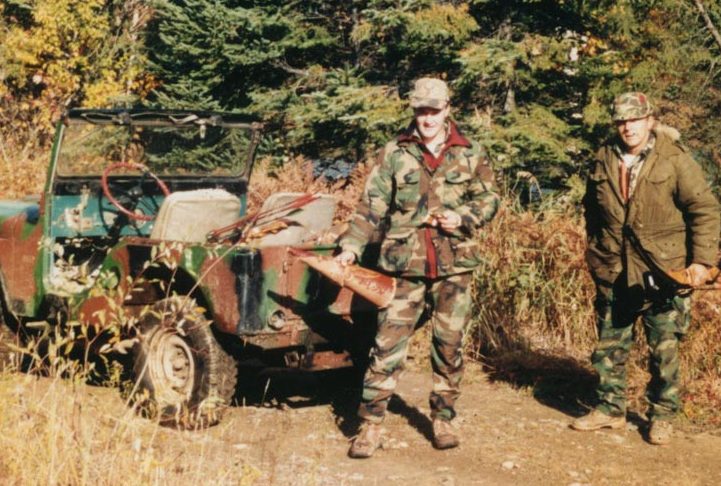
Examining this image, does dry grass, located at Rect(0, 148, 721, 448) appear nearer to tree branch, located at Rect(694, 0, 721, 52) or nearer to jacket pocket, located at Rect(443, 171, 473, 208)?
jacket pocket, located at Rect(443, 171, 473, 208)

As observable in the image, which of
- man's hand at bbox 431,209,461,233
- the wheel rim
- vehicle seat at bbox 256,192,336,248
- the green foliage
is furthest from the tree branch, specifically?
the wheel rim

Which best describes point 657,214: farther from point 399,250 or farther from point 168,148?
point 168,148

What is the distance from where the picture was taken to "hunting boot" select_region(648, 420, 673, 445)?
5531 mm

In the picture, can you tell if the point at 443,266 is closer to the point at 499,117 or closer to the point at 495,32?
the point at 499,117

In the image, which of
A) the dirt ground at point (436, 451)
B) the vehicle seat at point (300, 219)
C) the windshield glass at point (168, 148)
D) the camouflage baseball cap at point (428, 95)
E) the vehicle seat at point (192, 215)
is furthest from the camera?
the windshield glass at point (168, 148)

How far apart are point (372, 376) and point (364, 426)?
28cm

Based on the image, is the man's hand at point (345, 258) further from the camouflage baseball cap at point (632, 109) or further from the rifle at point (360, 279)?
the camouflage baseball cap at point (632, 109)

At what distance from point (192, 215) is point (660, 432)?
121 inches

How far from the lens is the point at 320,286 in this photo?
561 centimetres

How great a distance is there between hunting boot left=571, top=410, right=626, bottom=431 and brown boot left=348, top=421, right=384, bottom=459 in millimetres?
1265

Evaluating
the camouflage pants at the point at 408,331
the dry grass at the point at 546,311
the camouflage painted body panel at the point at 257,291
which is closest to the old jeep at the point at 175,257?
the camouflage painted body panel at the point at 257,291

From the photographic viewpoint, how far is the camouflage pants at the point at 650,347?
216 inches

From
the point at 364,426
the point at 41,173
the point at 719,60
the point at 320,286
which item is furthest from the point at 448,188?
the point at 41,173

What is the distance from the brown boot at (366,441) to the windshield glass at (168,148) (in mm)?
2783
